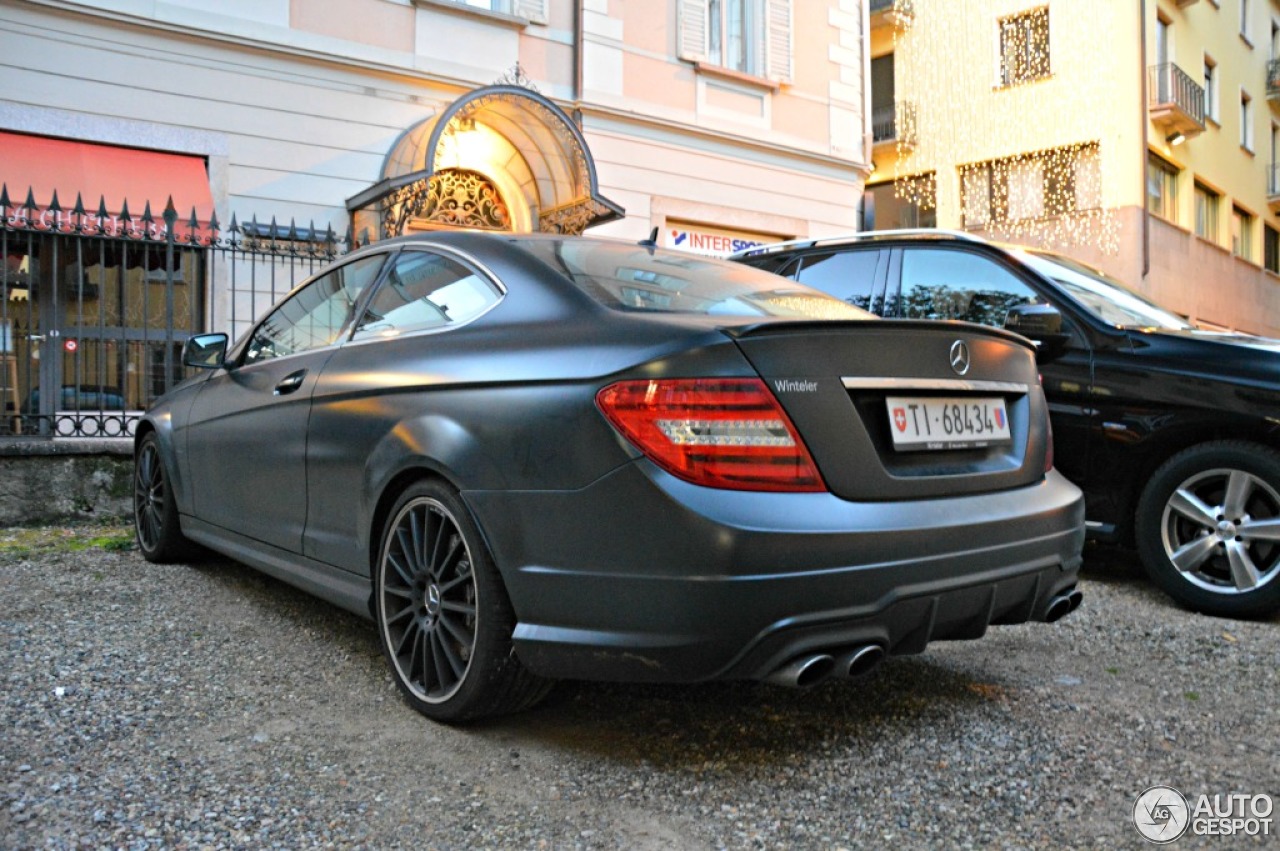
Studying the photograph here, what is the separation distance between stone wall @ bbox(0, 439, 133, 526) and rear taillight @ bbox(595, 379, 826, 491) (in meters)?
5.60

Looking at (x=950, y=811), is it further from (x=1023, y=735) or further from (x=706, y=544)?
(x=706, y=544)

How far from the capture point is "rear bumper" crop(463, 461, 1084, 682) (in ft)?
6.81

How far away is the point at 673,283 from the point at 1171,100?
2150 centimetres

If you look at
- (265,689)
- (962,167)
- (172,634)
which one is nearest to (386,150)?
(172,634)

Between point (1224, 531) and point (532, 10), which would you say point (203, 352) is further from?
point (532, 10)

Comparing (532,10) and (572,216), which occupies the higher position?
(532,10)

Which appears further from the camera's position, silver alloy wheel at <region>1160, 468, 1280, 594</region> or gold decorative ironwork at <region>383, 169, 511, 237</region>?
gold decorative ironwork at <region>383, 169, 511, 237</region>

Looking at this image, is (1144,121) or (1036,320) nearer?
(1036,320)

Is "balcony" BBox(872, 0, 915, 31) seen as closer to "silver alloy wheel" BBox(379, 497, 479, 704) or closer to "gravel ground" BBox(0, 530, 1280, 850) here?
"gravel ground" BBox(0, 530, 1280, 850)

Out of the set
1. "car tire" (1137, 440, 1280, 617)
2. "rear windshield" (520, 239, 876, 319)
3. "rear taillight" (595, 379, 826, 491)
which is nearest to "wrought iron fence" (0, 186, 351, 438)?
"rear windshield" (520, 239, 876, 319)

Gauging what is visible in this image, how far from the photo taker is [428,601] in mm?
2678

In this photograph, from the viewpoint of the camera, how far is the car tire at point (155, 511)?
4.70 m

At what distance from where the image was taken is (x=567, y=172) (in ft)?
34.6

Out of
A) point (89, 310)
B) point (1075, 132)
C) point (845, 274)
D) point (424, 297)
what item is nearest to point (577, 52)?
point (89, 310)
